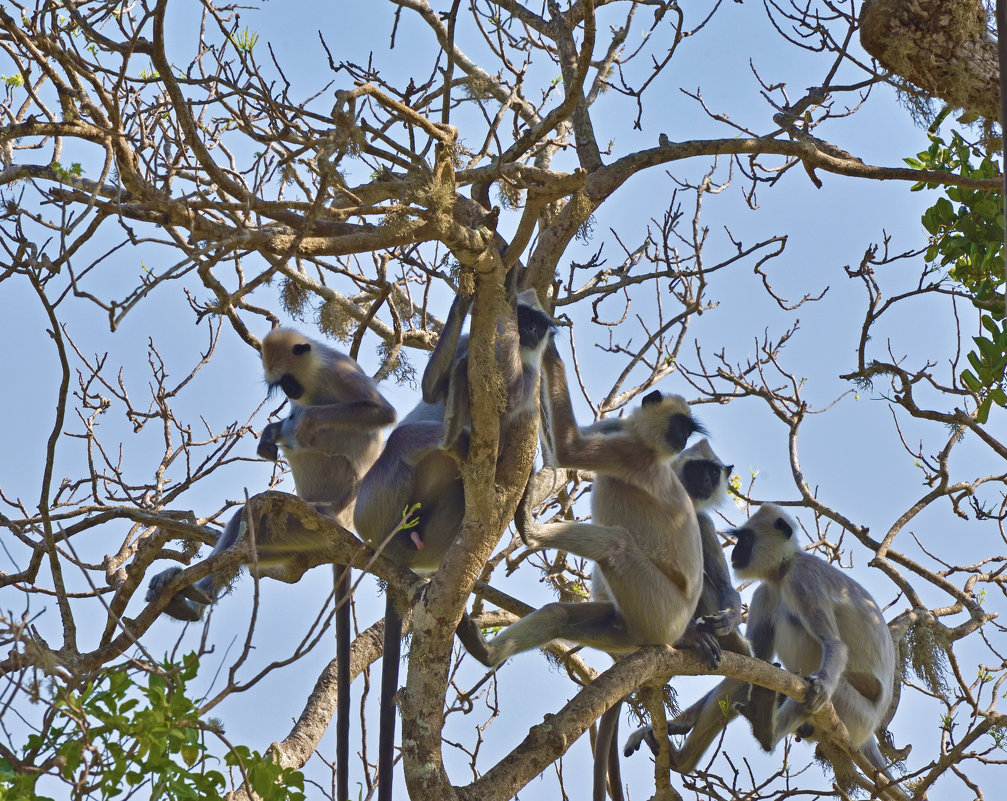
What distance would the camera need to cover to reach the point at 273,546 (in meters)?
4.07

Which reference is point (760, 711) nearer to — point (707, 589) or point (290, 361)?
point (707, 589)

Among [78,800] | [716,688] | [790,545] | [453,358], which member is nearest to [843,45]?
[453,358]

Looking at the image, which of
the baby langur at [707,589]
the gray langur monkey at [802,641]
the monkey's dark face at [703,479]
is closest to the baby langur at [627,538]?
the baby langur at [707,589]

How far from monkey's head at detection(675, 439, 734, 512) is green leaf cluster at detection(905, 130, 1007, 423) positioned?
1.29 metres

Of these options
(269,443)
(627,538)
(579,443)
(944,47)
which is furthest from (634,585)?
(944,47)

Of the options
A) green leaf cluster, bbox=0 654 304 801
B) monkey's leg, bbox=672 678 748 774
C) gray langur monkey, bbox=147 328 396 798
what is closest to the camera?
green leaf cluster, bbox=0 654 304 801

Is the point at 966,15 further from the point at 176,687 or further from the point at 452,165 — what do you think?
the point at 176,687

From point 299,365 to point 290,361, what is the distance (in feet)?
0.19

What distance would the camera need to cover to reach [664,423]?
4523 millimetres

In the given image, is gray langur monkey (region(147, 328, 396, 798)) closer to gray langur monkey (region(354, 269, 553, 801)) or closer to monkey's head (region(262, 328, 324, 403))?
monkey's head (region(262, 328, 324, 403))

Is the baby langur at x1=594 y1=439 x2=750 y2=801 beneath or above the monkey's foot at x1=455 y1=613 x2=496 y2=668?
above

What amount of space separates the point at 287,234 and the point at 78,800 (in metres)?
1.45

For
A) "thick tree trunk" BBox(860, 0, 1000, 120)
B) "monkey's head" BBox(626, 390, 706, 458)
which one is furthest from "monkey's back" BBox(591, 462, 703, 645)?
"thick tree trunk" BBox(860, 0, 1000, 120)

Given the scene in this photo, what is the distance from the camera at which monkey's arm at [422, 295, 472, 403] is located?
3617 millimetres
